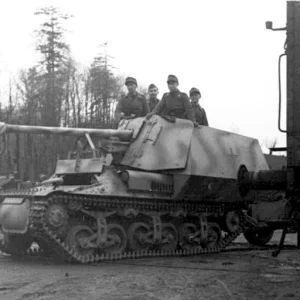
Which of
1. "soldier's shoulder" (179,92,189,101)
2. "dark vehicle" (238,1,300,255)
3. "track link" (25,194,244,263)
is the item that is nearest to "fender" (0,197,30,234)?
"track link" (25,194,244,263)

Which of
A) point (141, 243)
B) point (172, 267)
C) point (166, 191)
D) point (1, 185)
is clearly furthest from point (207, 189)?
point (1, 185)

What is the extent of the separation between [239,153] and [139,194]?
329cm

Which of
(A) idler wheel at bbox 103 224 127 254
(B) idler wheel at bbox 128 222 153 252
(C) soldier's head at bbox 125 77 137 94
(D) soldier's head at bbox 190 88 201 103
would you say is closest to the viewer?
(A) idler wheel at bbox 103 224 127 254

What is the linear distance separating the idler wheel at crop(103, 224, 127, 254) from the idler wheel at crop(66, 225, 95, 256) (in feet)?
1.30

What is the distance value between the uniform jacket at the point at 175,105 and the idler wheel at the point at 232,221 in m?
2.39

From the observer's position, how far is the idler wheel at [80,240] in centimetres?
1169

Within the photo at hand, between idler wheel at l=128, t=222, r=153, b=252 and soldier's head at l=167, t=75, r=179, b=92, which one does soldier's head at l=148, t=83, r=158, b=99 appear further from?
idler wheel at l=128, t=222, r=153, b=252

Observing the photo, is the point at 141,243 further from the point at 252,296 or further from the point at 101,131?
the point at 252,296

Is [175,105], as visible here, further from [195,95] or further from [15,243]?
[15,243]

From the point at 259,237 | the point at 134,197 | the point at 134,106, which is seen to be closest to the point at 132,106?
the point at 134,106

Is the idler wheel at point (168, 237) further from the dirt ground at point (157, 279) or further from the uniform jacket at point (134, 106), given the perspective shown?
the uniform jacket at point (134, 106)

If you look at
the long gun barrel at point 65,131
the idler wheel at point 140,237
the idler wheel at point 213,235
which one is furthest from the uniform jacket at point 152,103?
the idler wheel at point 140,237

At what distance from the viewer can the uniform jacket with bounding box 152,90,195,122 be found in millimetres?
14492

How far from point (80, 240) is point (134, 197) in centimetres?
142
